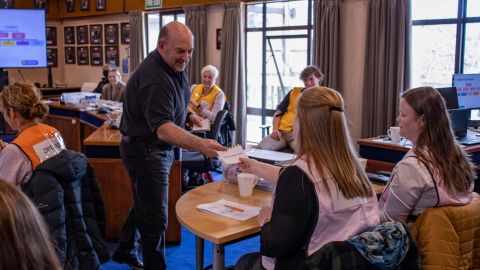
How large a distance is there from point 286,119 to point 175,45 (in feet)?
9.34

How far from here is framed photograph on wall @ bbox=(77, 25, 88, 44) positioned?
11.7 metres

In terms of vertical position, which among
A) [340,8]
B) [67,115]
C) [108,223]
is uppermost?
[340,8]

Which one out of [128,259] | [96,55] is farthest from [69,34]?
[128,259]

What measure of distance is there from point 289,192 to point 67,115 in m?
5.89

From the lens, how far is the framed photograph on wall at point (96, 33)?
36.9 feet

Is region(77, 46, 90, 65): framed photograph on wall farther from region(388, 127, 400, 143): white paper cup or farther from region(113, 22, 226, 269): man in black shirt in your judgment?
region(113, 22, 226, 269): man in black shirt

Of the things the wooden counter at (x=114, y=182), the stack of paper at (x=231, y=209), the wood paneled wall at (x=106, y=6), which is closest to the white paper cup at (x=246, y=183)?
the stack of paper at (x=231, y=209)

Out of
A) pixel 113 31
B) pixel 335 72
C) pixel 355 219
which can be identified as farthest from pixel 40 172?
pixel 113 31

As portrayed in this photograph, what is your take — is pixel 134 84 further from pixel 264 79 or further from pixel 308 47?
pixel 264 79

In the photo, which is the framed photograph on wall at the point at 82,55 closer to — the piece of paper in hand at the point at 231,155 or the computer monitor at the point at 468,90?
the computer monitor at the point at 468,90

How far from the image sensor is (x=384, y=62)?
615 centimetres

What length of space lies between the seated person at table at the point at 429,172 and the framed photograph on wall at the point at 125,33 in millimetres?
8847

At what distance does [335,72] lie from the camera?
6.61 m

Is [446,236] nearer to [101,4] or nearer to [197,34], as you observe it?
[197,34]
